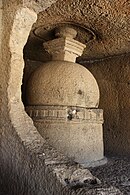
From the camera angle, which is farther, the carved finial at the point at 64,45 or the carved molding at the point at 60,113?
the carved finial at the point at 64,45

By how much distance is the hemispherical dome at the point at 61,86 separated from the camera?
3.54 meters

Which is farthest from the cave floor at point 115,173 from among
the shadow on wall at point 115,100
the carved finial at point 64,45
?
the carved finial at point 64,45

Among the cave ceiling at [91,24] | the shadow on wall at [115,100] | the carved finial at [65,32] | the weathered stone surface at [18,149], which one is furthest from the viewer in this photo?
the shadow on wall at [115,100]

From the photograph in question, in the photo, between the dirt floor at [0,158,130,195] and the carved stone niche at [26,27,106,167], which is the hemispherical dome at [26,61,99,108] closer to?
the carved stone niche at [26,27,106,167]

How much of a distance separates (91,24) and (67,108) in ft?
4.04

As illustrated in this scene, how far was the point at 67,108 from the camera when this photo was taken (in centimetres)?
349

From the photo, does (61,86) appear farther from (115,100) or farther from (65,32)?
(115,100)

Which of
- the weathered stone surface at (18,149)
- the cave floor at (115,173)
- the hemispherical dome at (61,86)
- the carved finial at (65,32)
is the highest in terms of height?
the carved finial at (65,32)

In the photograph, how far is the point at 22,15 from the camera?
238 centimetres

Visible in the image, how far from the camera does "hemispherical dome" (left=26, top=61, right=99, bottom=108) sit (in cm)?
354

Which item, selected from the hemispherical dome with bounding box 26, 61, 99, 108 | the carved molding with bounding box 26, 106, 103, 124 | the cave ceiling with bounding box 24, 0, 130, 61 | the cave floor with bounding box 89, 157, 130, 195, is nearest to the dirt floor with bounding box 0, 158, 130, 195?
the cave floor with bounding box 89, 157, 130, 195

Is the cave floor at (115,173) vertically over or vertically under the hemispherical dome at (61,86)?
under

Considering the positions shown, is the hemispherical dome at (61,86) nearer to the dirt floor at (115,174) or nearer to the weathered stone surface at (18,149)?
the dirt floor at (115,174)

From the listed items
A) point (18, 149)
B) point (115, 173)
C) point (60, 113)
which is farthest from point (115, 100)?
point (18, 149)
